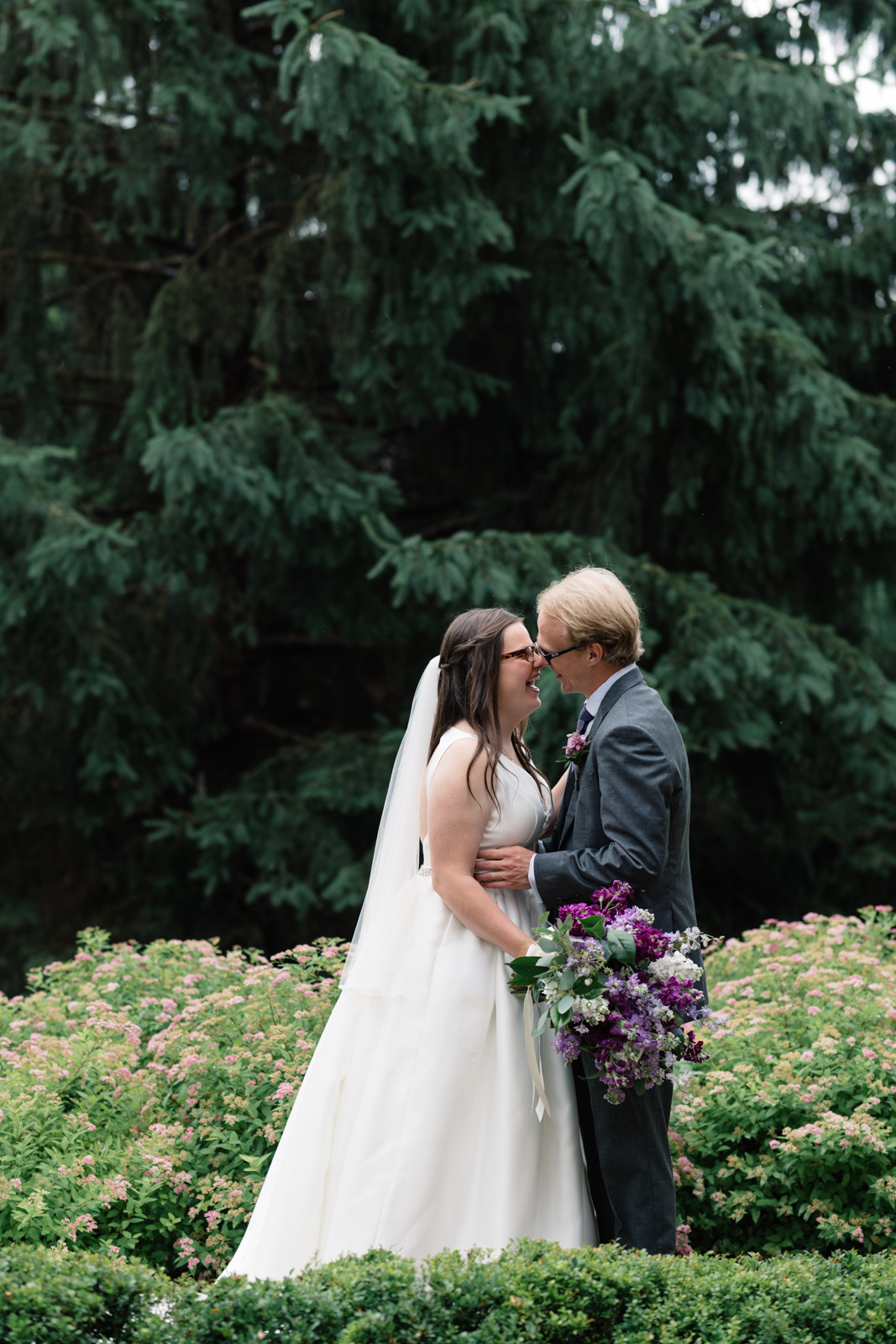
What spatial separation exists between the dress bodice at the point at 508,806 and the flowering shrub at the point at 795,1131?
116cm

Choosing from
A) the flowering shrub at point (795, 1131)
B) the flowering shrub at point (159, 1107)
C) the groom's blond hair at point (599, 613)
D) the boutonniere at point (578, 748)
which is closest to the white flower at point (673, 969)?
the boutonniere at point (578, 748)

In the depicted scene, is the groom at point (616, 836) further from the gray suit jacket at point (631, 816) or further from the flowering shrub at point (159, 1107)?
the flowering shrub at point (159, 1107)

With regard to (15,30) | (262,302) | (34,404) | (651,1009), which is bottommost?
(651,1009)

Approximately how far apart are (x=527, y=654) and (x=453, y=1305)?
1710 mm

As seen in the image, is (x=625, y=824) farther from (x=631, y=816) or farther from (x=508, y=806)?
(x=508, y=806)

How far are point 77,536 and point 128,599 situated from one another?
6.36ft

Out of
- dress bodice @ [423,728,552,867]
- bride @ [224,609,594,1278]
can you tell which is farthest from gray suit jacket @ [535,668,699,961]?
bride @ [224,609,594,1278]

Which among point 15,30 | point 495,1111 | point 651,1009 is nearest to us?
point 651,1009

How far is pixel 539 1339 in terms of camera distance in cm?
265

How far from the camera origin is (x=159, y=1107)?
4.36 meters

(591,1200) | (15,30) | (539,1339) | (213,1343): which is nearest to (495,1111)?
(591,1200)

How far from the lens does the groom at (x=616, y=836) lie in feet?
10.4

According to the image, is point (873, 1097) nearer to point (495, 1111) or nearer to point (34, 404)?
point (495, 1111)

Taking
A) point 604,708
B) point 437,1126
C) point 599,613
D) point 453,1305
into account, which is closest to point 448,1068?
point 437,1126
